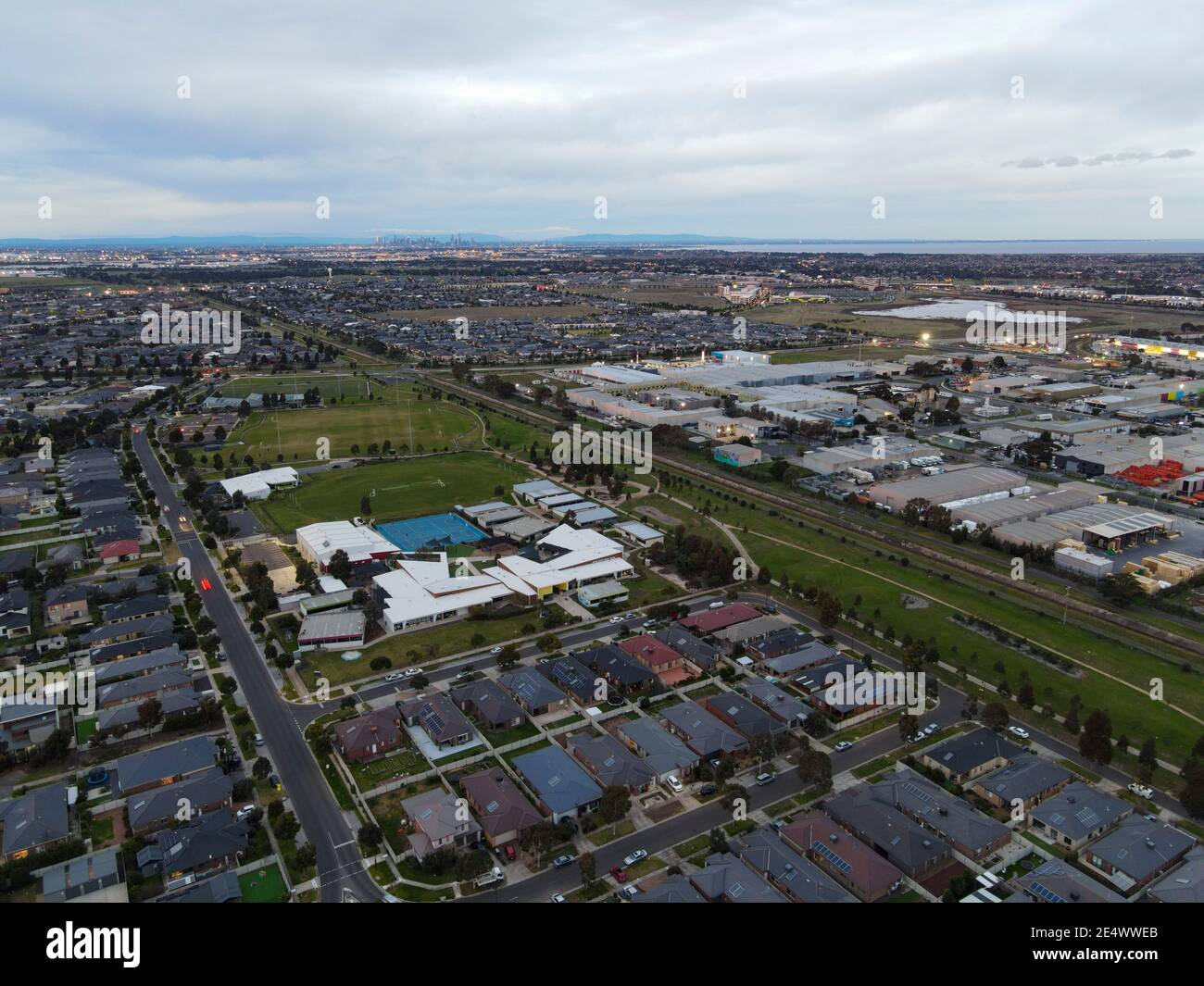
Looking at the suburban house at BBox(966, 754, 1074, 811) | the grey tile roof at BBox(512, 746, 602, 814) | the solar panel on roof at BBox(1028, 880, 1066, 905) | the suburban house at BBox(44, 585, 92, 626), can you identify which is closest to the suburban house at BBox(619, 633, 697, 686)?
the grey tile roof at BBox(512, 746, 602, 814)

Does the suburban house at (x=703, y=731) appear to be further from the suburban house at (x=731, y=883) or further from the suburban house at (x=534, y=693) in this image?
the suburban house at (x=731, y=883)

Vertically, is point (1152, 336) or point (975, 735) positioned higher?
point (1152, 336)

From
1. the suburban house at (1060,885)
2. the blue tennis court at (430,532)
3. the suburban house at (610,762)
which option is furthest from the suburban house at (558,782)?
the blue tennis court at (430,532)

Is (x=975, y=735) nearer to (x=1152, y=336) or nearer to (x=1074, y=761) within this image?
(x=1074, y=761)

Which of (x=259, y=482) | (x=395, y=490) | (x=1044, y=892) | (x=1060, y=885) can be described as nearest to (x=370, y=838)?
(x=1044, y=892)

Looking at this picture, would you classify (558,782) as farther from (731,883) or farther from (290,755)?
(290,755)
